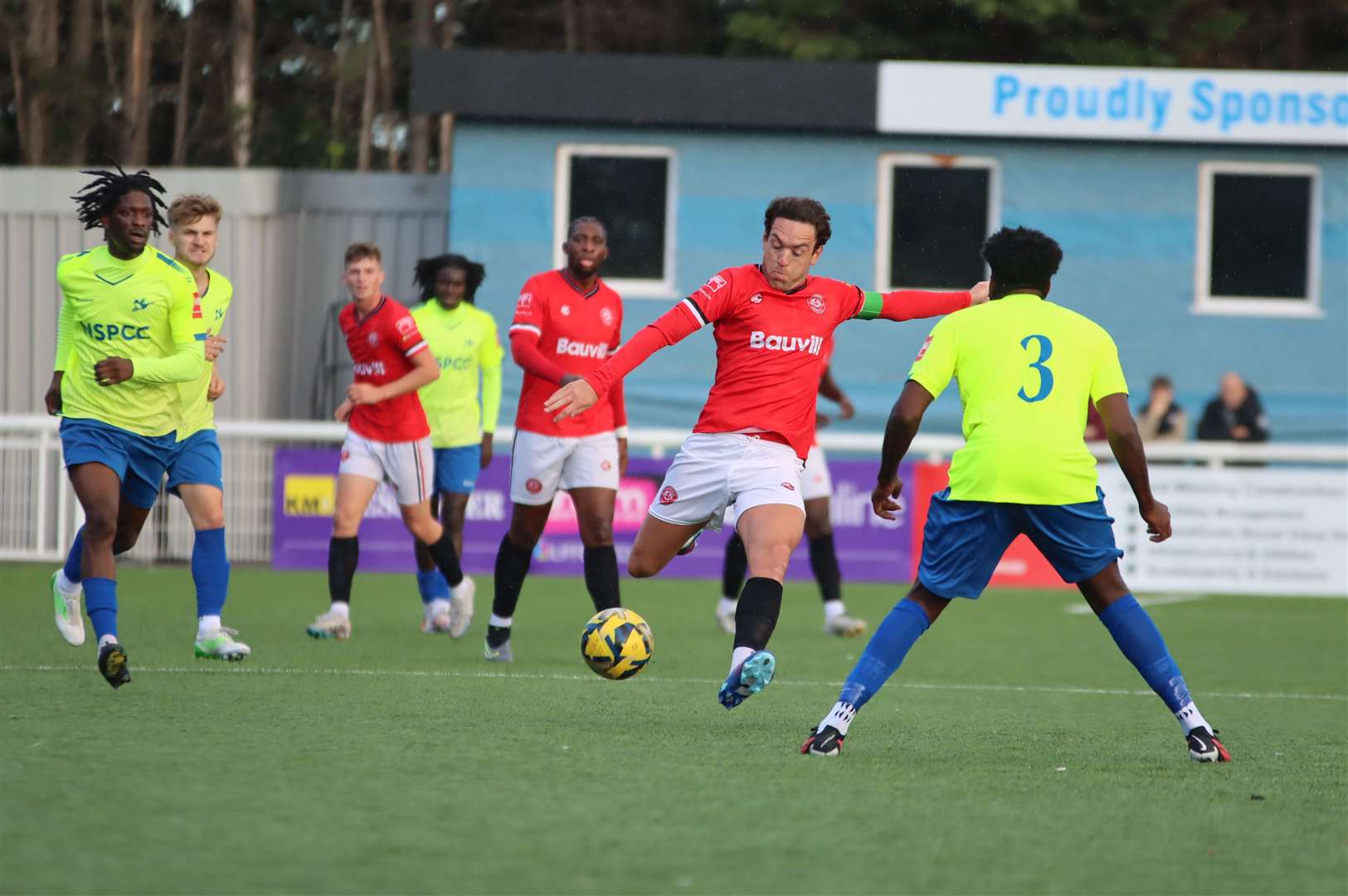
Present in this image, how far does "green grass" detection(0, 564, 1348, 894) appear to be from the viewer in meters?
4.70

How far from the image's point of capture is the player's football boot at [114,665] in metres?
7.57

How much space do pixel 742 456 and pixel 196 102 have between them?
3033 cm

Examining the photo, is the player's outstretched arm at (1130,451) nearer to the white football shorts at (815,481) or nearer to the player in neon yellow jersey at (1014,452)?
the player in neon yellow jersey at (1014,452)

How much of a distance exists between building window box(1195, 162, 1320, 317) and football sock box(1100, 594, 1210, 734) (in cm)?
1412

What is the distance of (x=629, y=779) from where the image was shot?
19.5ft

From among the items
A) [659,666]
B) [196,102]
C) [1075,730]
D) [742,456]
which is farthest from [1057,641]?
[196,102]

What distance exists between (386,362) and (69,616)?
7.88ft

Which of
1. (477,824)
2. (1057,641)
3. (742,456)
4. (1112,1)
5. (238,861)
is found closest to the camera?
(238,861)

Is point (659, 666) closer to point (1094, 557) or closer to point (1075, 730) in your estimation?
Result: point (1075, 730)

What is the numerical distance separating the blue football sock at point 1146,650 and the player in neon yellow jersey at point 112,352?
3955mm

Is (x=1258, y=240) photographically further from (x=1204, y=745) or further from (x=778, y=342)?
(x=1204, y=745)

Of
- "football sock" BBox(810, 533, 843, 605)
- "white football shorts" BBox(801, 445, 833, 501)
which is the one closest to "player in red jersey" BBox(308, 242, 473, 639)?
"white football shorts" BBox(801, 445, 833, 501)

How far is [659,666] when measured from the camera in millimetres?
9992

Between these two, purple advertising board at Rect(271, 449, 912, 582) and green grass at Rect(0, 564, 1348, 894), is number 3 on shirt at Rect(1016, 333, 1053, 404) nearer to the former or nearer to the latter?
green grass at Rect(0, 564, 1348, 894)
